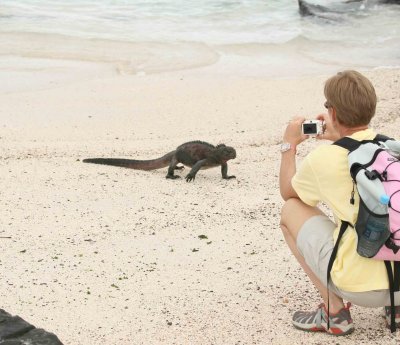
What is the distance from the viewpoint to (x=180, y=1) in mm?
19391

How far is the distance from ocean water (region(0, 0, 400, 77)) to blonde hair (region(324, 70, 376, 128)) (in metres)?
8.00

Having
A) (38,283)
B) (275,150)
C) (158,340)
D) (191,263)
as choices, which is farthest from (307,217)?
(275,150)

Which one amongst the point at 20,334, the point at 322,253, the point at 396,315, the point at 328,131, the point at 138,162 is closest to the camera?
the point at 20,334

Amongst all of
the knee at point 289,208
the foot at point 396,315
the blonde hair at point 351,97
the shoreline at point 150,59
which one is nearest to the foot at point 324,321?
the foot at point 396,315

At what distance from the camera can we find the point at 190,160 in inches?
275

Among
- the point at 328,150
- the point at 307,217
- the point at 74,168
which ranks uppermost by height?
the point at 328,150

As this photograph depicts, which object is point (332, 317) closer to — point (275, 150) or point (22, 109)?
point (275, 150)

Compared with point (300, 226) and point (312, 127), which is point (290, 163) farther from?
point (300, 226)

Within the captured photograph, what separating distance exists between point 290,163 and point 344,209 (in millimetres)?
491

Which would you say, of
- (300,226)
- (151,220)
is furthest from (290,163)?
(151,220)

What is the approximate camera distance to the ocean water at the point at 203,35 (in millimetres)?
12414

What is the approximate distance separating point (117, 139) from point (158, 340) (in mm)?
4516

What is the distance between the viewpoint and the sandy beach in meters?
3.92

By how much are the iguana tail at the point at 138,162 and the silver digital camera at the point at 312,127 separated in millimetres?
3378
